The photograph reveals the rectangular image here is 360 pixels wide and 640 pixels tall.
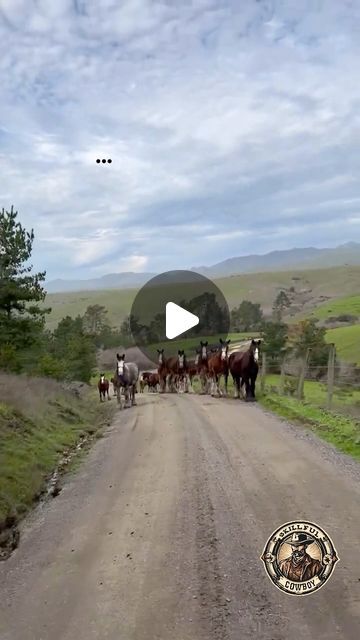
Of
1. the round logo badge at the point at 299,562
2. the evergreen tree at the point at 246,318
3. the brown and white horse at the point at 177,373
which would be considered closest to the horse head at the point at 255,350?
the brown and white horse at the point at 177,373

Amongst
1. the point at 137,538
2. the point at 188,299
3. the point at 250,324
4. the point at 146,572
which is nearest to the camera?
the point at 146,572

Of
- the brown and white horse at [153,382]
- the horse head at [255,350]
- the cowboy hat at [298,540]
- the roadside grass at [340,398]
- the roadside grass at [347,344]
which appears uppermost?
the horse head at [255,350]

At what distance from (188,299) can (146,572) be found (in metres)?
28.7

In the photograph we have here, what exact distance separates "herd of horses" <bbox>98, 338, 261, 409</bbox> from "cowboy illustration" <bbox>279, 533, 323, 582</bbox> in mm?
18791

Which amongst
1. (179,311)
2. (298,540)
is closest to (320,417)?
(179,311)

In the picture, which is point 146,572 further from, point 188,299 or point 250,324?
point 250,324

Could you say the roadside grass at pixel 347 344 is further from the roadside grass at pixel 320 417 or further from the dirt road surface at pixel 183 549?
the dirt road surface at pixel 183 549

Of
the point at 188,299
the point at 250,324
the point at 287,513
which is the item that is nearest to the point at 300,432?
the point at 287,513

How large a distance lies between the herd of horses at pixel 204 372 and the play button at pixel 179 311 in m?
1.60

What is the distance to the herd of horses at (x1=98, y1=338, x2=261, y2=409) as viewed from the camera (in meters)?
24.7

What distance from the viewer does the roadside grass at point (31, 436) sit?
10.0 m

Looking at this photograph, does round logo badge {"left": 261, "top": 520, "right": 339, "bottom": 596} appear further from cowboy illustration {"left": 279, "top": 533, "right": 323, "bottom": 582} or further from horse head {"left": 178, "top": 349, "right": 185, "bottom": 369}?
horse head {"left": 178, "top": 349, "right": 185, "bottom": 369}

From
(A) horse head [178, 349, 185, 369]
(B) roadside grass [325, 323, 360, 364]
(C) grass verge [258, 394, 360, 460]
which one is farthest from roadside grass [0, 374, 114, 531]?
(B) roadside grass [325, 323, 360, 364]

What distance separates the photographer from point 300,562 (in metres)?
5.11
